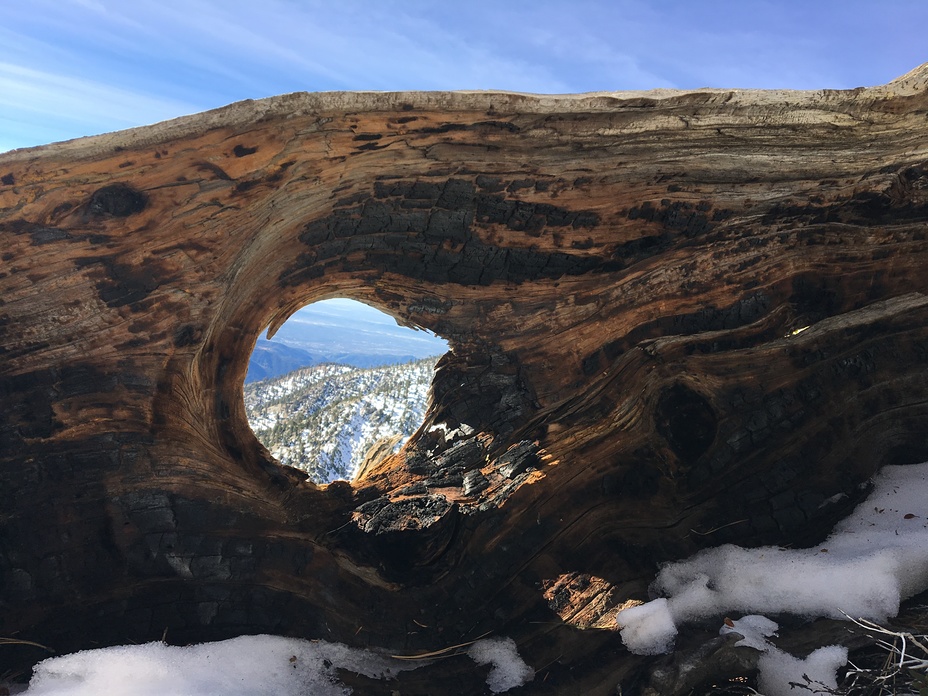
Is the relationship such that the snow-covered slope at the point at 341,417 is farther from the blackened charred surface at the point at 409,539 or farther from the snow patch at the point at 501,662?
the snow patch at the point at 501,662

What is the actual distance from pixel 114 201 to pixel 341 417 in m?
34.2

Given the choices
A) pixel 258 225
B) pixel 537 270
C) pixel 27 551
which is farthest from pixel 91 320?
pixel 537 270

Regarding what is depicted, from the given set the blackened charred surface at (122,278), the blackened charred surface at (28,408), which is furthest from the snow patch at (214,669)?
the blackened charred surface at (122,278)

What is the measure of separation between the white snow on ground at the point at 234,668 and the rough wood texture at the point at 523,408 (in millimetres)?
165

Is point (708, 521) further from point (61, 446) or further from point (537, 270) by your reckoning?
point (61, 446)

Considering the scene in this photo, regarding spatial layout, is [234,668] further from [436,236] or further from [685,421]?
[685,421]

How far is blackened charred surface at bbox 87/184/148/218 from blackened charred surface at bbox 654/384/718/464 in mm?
6137

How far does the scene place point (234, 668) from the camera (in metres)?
5.18

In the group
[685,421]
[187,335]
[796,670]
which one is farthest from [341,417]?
[796,670]

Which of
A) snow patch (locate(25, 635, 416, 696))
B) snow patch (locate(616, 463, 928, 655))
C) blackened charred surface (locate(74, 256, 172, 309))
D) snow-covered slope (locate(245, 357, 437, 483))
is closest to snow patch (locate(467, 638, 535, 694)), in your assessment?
snow patch (locate(25, 635, 416, 696))

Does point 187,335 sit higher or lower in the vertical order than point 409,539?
higher

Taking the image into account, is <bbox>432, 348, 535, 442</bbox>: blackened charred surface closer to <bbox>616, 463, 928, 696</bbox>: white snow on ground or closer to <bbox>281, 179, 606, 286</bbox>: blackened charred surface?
<bbox>281, 179, 606, 286</bbox>: blackened charred surface

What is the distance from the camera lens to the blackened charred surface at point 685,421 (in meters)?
5.80

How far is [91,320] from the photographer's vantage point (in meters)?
5.75
